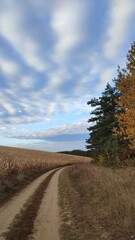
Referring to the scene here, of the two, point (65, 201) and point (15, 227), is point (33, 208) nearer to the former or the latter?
point (65, 201)

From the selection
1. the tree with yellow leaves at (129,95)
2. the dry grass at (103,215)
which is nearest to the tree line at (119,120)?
the tree with yellow leaves at (129,95)

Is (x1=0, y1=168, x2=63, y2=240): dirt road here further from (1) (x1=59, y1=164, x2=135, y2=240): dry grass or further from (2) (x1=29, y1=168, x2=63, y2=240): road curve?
(1) (x1=59, y1=164, x2=135, y2=240): dry grass

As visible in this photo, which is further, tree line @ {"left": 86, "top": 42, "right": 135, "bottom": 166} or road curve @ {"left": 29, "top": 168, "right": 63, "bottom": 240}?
tree line @ {"left": 86, "top": 42, "right": 135, "bottom": 166}

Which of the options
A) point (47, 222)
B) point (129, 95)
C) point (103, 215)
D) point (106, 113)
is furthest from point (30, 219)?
point (106, 113)

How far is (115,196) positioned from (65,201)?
371 cm

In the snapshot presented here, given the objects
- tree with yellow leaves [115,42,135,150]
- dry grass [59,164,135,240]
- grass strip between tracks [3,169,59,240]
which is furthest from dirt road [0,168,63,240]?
tree with yellow leaves [115,42,135,150]

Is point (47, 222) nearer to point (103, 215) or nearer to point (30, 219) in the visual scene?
point (30, 219)

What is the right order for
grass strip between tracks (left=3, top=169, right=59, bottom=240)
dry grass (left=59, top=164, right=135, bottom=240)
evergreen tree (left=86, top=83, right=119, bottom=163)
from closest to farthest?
dry grass (left=59, top=164, right=135, bottom=240) < grass strip between tracks (left=3, top=169, right=59, bottom=240) < evergreen tree (left=86, top=83, right=119, bottom=163)

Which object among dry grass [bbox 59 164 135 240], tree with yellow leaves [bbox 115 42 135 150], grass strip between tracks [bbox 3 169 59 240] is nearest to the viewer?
dry grass [bbox 59 164 135 240]

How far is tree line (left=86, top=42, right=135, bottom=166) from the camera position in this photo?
61.8 feet

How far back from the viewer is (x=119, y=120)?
789 inches

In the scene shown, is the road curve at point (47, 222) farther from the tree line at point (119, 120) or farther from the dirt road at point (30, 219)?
the tree line at point (119, 120)

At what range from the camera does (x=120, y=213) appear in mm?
9789

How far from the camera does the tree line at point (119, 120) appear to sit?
1883 centimetres
